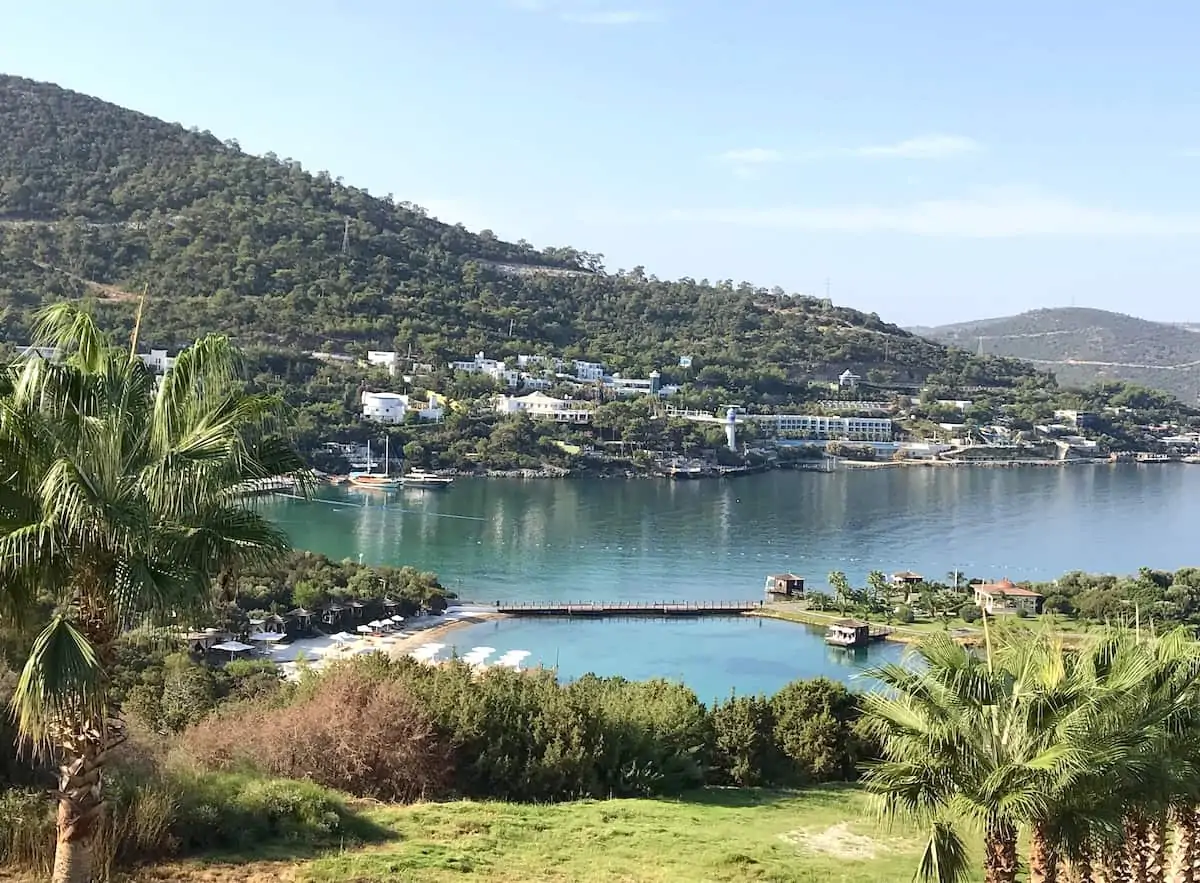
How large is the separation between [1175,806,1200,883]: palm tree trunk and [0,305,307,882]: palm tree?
186 inches

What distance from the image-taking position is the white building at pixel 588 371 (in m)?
76.1

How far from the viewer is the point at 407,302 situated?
A: 7631 cm

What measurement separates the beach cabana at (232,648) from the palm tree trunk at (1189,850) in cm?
1727

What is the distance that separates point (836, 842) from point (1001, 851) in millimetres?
4138

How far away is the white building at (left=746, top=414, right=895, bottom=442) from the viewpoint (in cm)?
7306

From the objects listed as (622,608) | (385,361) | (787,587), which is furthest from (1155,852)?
(385,361)

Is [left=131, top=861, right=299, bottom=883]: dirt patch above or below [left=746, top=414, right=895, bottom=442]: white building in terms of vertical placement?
below

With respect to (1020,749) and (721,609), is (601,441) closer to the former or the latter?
(721,609)

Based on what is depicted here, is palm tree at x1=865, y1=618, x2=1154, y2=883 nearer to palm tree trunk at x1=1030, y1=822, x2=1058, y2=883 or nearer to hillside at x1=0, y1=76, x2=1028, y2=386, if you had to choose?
palm tree trunk at x1=1030, y1=822, x2=1058, y2=883

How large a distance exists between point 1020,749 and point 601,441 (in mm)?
57495

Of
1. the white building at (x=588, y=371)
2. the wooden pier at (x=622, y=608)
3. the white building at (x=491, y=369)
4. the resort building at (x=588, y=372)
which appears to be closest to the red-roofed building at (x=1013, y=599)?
the wooden pier at (x=622, y=608)

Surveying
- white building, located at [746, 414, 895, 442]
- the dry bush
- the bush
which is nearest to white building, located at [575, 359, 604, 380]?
white building, located at [746, 414, 895, 442]

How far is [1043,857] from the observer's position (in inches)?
168

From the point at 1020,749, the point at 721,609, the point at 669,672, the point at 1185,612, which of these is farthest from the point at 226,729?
the point at 1185,612
